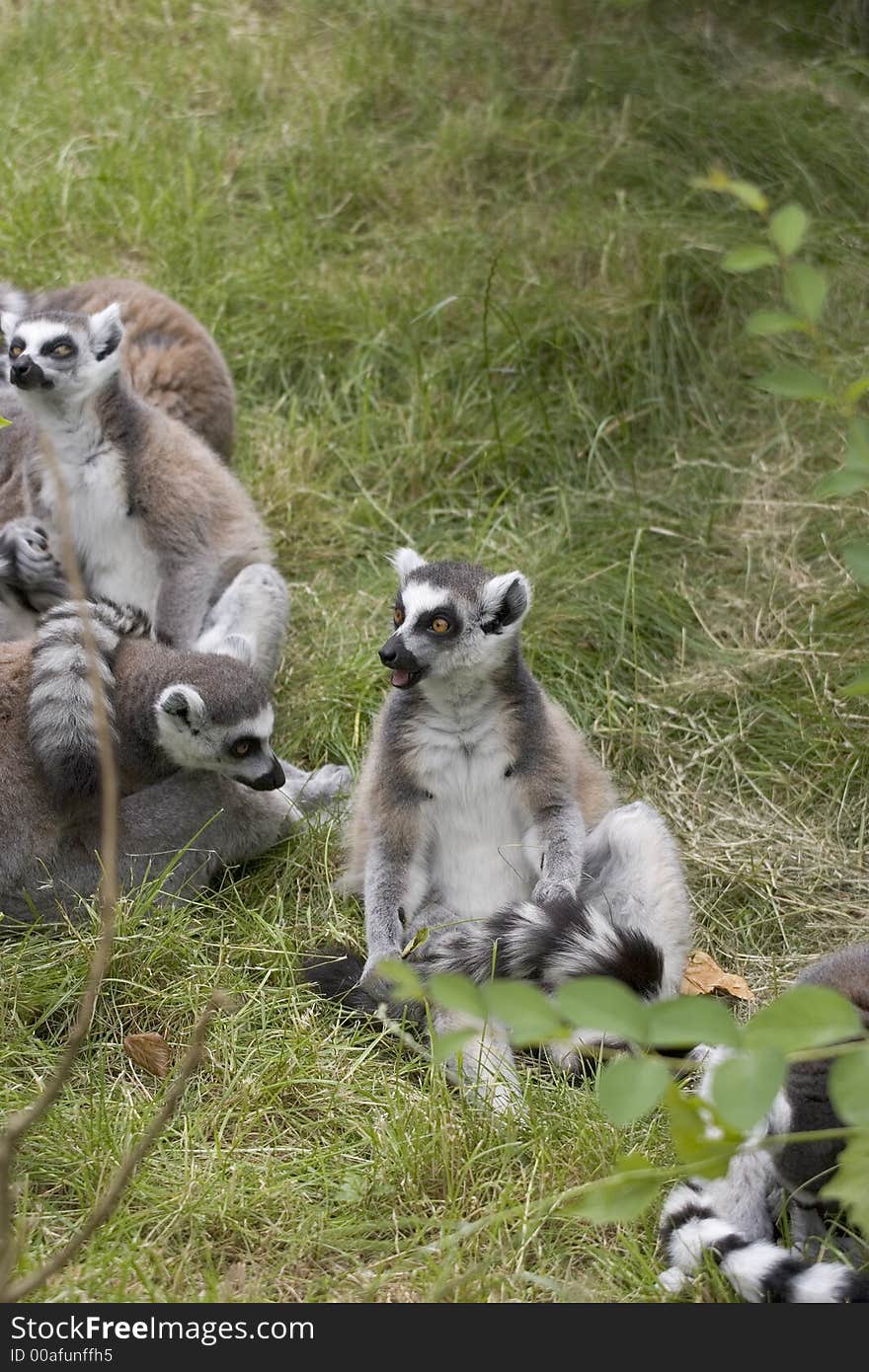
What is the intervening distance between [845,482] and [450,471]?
14.3ft

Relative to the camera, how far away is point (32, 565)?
18.0 ft

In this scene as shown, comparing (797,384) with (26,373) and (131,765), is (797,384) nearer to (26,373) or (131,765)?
(131,765)

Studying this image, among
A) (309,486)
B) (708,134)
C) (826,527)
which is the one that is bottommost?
(309,486)

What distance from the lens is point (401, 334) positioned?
7129 millimetres

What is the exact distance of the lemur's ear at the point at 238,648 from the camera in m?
5.26

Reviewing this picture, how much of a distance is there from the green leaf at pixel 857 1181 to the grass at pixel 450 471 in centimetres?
119

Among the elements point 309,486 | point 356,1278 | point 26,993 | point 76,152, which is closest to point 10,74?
point 76,152

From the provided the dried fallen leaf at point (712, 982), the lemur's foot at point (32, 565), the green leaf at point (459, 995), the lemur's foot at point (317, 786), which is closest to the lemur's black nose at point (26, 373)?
the lemur's foot at point (32, 565)

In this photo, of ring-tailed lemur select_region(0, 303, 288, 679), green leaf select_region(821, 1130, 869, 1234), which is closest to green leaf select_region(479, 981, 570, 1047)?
green leaf select_region(821, 1130, 869, 1234)

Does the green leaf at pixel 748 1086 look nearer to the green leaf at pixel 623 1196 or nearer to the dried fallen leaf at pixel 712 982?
the green leaf at pixel 623 1196

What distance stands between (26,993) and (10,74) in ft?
21.2

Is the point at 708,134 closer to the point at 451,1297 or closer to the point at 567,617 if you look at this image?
the point at 567,617

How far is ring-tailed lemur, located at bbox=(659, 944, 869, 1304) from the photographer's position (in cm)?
293

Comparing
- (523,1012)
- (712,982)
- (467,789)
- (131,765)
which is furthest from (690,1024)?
(131,765)
